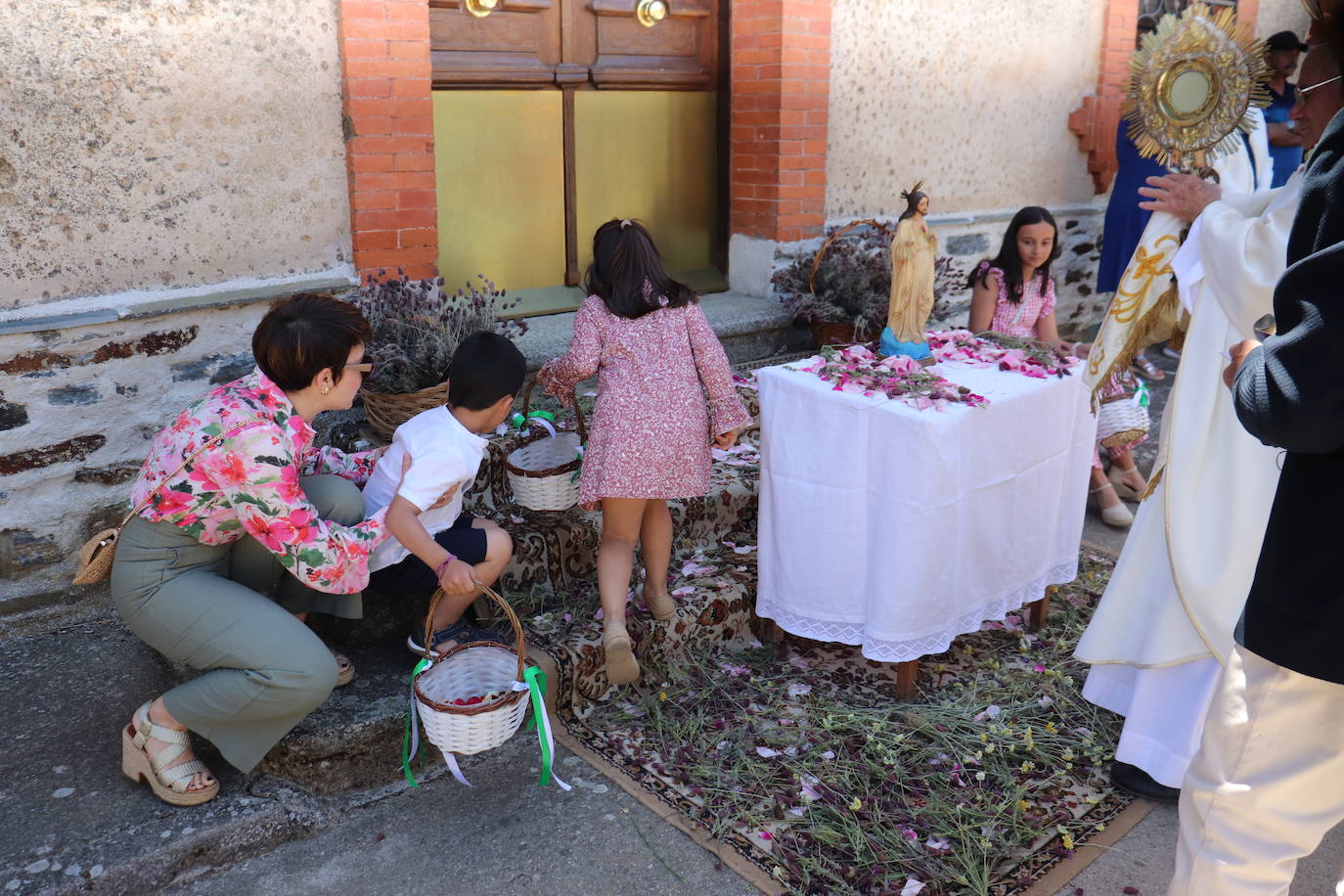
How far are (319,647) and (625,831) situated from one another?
94 centimetres

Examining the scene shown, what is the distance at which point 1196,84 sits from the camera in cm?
329

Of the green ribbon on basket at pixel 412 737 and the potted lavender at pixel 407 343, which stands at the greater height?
the potted lavender at pixel 407 343

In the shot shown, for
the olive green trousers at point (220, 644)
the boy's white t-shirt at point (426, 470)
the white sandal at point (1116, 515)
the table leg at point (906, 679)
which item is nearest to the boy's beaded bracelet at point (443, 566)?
the boy's white t-shirt at point (426, 470)

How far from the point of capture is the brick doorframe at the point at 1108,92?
24.1ft

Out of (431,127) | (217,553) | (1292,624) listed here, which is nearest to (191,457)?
(217,553)

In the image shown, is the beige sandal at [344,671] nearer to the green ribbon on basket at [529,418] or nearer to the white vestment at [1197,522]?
the green ribbon on basket at [529,418]

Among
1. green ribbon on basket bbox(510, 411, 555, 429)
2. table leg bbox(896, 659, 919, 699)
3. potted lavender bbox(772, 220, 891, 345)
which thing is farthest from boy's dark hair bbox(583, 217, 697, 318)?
potted lavender bbox(772, 220, 891, 345)

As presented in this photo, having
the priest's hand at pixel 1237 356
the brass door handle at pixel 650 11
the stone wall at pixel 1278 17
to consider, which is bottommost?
the priest's hand at pixel 1237 356

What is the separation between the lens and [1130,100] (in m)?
3.54

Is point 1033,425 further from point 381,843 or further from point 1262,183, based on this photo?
point 1262,183

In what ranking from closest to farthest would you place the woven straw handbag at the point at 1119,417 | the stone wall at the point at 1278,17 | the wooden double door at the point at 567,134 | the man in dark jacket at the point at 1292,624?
the man in dark jacket at the point at 1292,624 < the woven straw handbag at the point at 1119,417 < the wooden double door at the point at 567,134 < the stone wall at the point at 1278,17

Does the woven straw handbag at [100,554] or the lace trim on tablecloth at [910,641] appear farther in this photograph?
→ the lace trim on tablecloth at [910,641]

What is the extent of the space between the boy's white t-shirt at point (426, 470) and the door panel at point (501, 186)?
223 centimetres

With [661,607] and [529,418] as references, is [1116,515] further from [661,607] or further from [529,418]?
[529,418]
